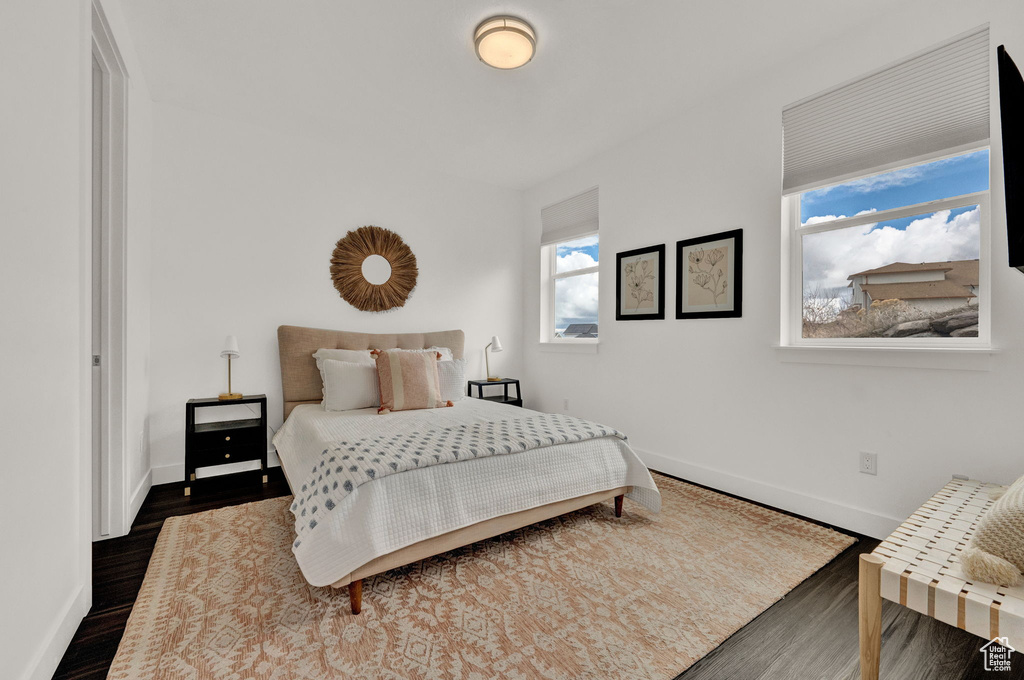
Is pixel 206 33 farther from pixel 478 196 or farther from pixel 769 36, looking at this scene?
pixel 769 36

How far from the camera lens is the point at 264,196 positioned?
356cm

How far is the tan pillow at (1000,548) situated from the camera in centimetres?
124

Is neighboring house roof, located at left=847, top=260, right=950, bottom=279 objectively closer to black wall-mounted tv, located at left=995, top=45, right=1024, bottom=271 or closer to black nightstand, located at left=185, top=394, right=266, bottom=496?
black wall-mounted tv, located at left=995, top=45, right=1024, bottom=271

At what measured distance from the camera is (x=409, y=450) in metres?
2.04

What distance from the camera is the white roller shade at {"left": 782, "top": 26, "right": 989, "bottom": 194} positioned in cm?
206

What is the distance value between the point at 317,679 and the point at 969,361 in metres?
2.90

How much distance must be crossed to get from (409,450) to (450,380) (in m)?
1.55

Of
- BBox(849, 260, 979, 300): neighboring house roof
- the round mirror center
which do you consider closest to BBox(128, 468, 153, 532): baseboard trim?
the round mirror center

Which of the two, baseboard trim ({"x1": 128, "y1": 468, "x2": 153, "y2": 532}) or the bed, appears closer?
the bed

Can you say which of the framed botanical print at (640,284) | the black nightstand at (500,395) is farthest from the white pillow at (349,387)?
the framed botanical print at (640,284)

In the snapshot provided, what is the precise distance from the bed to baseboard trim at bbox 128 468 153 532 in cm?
77

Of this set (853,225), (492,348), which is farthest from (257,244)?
(853,225)

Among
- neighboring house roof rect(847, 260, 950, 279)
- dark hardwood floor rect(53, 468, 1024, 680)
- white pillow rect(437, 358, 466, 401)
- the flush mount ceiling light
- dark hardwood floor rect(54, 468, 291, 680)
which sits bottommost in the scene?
dark hardwood floor rect(53, 468, 1024, 680)
